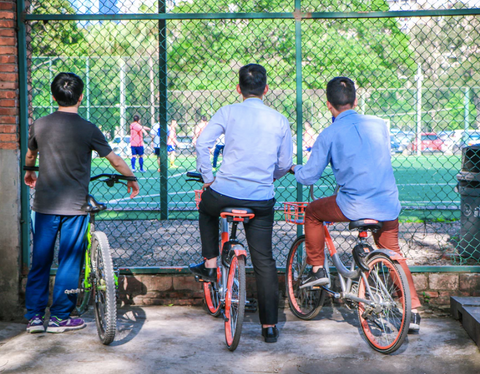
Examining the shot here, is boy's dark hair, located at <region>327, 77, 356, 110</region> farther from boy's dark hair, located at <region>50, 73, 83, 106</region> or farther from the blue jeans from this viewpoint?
the blue jeans

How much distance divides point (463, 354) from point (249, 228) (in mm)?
1794

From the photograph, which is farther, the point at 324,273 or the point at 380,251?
the point at 324,273

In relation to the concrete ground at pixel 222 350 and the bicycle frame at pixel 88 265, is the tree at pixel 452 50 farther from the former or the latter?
the bicycle frame at pixel 88 265

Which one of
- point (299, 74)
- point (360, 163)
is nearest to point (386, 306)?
point (360, 163)

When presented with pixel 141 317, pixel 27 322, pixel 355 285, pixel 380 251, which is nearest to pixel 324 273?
pixel 355 285

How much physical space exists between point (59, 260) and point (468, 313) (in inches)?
130

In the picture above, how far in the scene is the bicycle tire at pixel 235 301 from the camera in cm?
397

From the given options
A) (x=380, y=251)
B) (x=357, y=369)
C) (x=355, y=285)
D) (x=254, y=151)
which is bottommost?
(x=357, y=369)

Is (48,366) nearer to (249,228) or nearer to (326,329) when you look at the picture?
(249,228)

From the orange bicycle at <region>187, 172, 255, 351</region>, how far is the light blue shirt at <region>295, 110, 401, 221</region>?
685 mm

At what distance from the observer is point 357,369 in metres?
3.89

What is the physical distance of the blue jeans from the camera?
451 cm

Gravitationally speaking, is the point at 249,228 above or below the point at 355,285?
above

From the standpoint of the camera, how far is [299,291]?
201 inches
